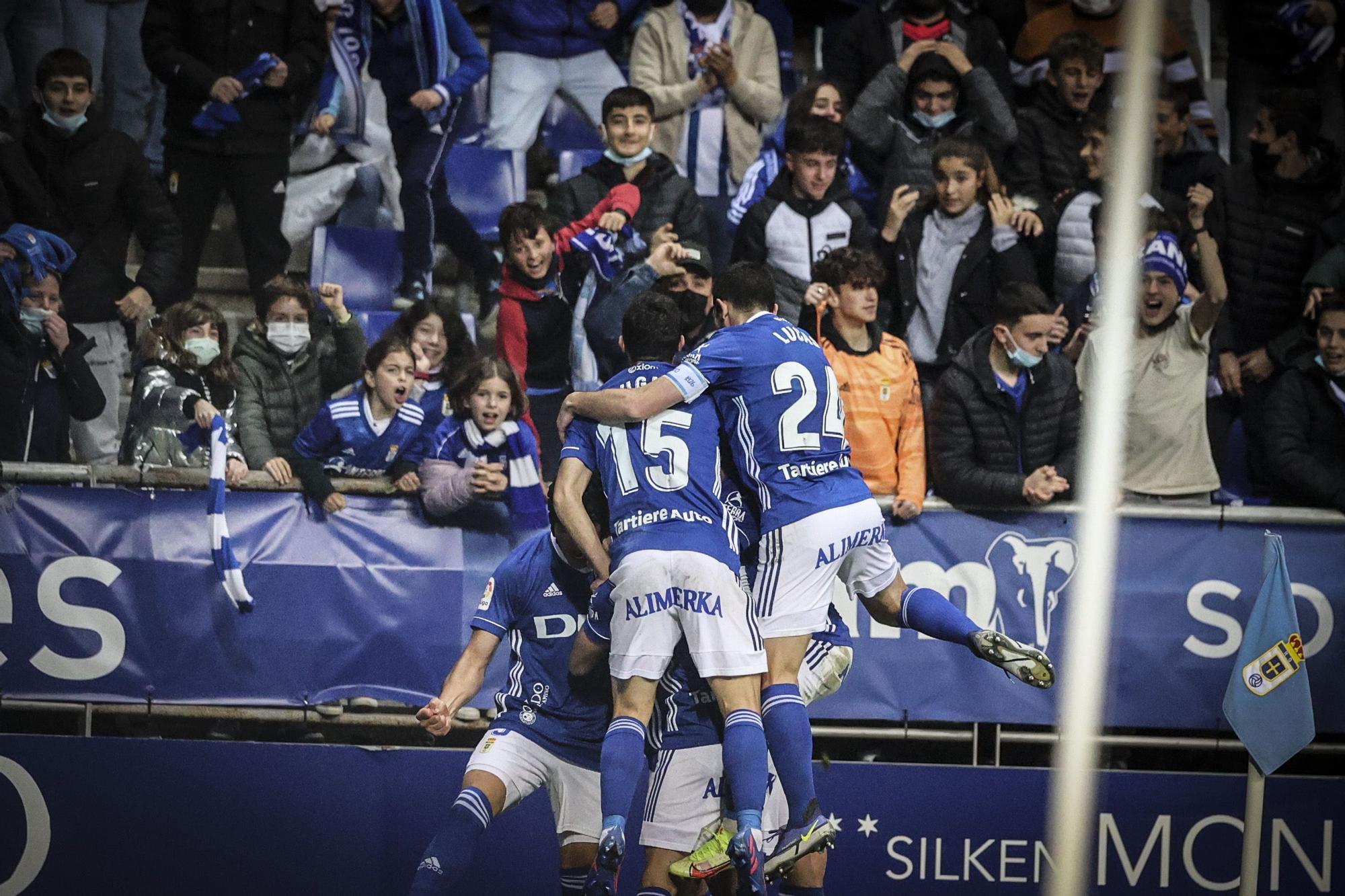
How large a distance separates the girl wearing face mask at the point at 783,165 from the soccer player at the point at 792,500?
1049 mm

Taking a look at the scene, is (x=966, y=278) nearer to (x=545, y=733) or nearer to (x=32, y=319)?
(x=545, y=733)

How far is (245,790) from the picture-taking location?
676 centimetres

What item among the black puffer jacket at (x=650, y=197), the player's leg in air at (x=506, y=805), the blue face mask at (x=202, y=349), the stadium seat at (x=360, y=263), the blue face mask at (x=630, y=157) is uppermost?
the blue face mask at (x=630, y=157)

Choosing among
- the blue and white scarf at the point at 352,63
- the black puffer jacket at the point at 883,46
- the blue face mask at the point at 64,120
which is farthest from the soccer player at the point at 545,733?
the blue face mask at the point at 64,120

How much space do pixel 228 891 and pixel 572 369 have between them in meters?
2.52

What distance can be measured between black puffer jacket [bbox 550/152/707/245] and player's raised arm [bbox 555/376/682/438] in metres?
1.07

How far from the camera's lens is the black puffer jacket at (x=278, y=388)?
6.84m

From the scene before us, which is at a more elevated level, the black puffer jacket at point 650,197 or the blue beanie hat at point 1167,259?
the black puffer jacket at point 650,197

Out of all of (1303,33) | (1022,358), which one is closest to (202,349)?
(1022,358)

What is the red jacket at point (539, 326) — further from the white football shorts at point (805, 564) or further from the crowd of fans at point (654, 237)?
the white football shorts at point (805, 564)

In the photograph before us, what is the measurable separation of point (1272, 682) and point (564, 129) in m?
3.87

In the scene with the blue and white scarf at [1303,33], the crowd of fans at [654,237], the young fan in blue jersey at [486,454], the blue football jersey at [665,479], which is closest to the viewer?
the blue football jersey at [665,479]

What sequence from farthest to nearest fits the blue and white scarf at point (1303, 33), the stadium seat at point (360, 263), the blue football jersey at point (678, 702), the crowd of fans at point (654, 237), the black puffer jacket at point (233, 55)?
1. the blue and white scarf at point (1303, 33)
2. the black puffer jacket at point (233, 55)
3. the stadium seat at point (360, 263)
4. the crowd of fans at point (654, 237)
5. the blue football jersey at point (678, 702)

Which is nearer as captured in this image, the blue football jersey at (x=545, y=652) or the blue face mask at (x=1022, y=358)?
the blue football jersey at (x=545, y=652)
